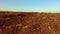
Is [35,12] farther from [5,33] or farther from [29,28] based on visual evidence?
[5,33]

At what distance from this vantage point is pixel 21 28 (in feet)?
7.50

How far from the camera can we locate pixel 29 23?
2.38 m

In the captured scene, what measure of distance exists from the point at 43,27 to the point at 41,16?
23cm

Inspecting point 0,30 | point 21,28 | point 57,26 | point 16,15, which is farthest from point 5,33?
point 57,26

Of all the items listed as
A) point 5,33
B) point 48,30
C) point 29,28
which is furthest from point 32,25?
point 5,33

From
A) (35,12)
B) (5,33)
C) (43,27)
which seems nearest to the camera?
(5,33)

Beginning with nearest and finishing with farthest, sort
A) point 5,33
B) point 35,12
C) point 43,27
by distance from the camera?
point 5,33 < point 43,27 < point 35,12

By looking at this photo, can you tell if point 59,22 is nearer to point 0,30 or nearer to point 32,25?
point 32,25

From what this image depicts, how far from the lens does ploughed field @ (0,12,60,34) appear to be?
7.45ft

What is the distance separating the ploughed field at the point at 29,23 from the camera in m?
2.27

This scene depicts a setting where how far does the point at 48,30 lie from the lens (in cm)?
232

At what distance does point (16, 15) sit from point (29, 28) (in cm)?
29

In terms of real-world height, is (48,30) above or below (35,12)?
below

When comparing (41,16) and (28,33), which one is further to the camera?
(41,16)
